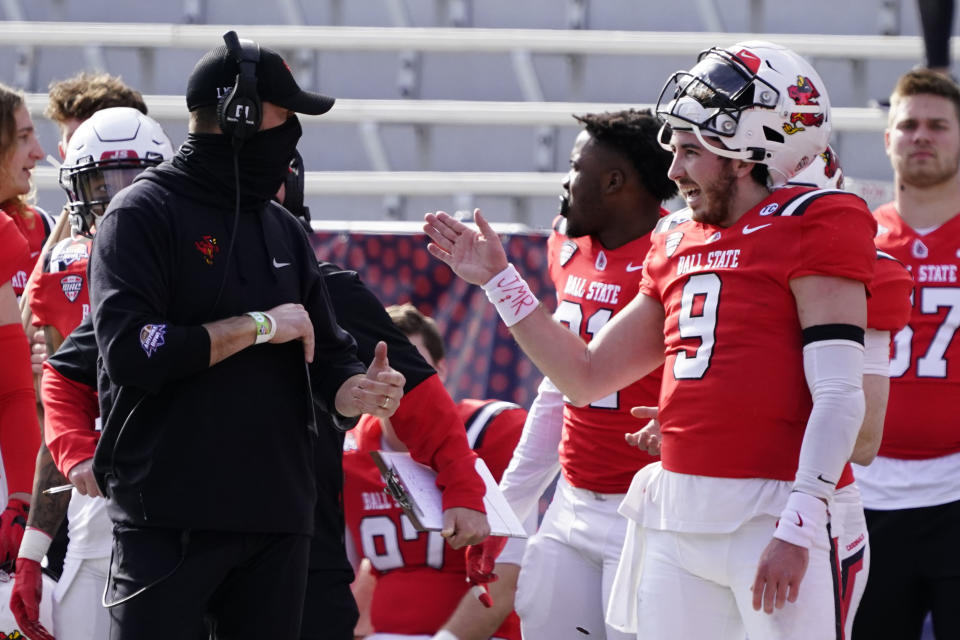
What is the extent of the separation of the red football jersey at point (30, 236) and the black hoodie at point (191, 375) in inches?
77.6

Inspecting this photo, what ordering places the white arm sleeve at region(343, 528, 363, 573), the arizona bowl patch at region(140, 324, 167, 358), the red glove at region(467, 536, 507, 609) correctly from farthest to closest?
the white arm sleeve at region(343, 528, 363, 573)
the red glove at region(467, 536, 507, 609)
the arizona bowl patch at region(140, 324, 167, 358)

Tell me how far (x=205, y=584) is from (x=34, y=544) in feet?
3.37

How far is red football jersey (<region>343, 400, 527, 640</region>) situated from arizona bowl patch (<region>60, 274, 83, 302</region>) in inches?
41.9

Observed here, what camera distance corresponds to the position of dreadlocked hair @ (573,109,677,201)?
13.4ft

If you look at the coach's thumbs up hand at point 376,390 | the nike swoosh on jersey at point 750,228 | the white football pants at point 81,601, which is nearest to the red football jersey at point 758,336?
the nike swoosh on jersey at point 750,228

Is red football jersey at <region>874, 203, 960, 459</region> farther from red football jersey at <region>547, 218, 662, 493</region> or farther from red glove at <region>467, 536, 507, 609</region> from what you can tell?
red glove at <region>467, 536, 507, 609</region>

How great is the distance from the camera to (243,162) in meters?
2.68

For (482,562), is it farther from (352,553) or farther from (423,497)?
(352,553)

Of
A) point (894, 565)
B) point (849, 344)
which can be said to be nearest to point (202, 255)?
point (849, 344)

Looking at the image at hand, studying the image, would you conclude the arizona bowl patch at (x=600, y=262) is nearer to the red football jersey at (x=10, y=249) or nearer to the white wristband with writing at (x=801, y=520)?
the white wristband with writing at (x=801, y=520)

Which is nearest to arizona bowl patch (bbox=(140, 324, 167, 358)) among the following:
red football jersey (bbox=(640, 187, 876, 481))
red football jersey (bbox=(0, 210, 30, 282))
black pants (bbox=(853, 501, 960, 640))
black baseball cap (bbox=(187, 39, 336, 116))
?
black baseball cap (bbox=(187, 39, 336, 116))

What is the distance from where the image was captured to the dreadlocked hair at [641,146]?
13.4ft

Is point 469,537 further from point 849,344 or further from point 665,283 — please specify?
point 849,344

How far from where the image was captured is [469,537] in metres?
3.00
